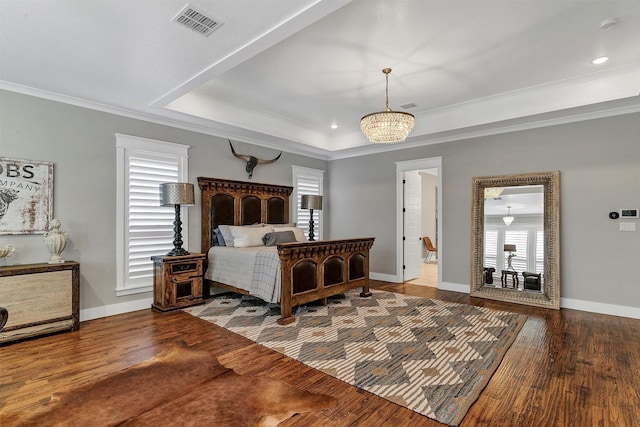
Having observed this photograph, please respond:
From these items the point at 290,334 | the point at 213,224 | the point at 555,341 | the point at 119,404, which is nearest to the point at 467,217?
the point at 555,341

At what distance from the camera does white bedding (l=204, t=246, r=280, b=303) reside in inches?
152

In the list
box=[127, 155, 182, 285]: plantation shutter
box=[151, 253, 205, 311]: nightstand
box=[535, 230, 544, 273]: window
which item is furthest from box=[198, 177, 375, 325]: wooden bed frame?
box=[535, 230, 544, 273]: window

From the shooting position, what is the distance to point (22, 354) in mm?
2973

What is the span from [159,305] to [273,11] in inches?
151

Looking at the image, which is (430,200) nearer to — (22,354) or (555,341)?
(555,341)

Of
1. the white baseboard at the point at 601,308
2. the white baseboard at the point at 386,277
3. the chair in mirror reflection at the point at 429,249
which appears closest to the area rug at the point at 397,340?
the white baseboard at the point at 601,308

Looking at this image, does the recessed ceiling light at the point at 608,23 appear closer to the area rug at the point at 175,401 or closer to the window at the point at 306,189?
the area rug at the point at 175,401

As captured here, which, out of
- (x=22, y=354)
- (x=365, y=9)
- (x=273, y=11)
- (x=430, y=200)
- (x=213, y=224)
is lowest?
(x=22, y=354)

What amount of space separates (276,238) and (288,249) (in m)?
1.25

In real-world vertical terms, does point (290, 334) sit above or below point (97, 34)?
below

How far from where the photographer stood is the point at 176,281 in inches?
168

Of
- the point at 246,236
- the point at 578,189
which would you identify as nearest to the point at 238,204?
the point at 246,236

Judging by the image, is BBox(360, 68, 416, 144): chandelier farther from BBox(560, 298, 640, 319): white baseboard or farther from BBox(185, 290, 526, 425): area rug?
BBox(560, 298, 640, 319): white baseboard

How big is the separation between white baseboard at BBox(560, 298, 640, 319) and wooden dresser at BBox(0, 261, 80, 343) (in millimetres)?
6301
